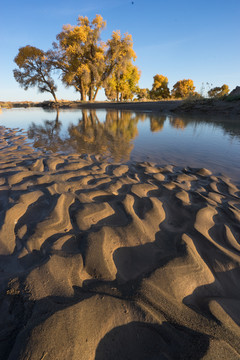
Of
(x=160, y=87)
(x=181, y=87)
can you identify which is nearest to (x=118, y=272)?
(x=160, y=87)

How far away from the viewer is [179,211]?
2.14 metres

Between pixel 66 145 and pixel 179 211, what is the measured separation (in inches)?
181

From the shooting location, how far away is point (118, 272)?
1.36 meters

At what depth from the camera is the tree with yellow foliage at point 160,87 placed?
5125cm

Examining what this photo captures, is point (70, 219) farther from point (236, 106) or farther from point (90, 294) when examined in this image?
point (236, 106)

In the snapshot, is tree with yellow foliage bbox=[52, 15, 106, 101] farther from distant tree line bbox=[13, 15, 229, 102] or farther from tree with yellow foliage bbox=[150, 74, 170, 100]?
tree with yellow foliage bbox=[150, 74, 170, 100]

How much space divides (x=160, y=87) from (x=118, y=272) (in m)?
59.9

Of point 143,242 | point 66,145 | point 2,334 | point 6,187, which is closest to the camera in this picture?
point 2,334

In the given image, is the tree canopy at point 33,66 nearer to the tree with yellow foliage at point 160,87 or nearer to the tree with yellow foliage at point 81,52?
the tree with yellow foliage at point 81,52

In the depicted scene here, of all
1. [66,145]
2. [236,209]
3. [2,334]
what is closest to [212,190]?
[236,209]

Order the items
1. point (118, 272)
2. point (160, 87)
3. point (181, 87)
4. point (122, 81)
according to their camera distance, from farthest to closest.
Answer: point (181, 87)
point (160, 87)
point (122, 81)
point (118, 272)

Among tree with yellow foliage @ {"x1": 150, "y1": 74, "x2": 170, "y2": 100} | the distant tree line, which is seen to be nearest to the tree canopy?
the distant tree line

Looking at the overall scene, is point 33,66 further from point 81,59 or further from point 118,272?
point 118,272

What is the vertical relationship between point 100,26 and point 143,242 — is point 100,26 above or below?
above
